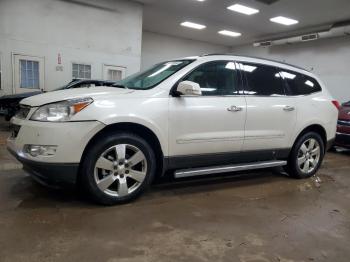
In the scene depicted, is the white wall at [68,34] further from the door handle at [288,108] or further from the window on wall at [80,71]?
the door handle at [288,108]

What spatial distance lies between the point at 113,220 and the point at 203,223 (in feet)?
2.52

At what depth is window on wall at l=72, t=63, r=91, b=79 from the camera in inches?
408

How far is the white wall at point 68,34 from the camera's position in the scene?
30.1 ft

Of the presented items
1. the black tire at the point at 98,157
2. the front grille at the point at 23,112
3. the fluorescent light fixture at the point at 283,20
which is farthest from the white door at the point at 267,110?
the fluorescent light fixture at the point at 283,20

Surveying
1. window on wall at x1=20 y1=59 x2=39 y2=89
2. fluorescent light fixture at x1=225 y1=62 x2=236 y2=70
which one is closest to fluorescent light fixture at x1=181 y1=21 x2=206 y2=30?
window on wall at x1=20 y1=59 x2=39 y2=89

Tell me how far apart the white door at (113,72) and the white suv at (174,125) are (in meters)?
7.71

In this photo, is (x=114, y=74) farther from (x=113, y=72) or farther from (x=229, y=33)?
(x=229, y=33)

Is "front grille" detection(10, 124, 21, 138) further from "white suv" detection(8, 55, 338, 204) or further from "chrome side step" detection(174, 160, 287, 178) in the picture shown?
"chrome side step" detection(174, 160, 287, 178)

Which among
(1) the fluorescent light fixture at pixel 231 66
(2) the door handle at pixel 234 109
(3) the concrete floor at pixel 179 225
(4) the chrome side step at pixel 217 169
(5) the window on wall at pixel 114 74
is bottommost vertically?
(3) the concrete floor at pixel 179 225

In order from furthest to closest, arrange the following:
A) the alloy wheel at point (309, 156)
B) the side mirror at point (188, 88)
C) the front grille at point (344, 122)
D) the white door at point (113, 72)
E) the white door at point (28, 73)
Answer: the white door at point (113, 72) < the white door at point (28, 73) < the front grille at point (344, 122) < the alloy wheel at point (309, 156) < the side mirror at point (188, 88)

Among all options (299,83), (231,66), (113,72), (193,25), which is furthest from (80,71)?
(299,83)

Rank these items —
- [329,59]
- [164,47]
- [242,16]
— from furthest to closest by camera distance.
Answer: [164,47] → [329,59] → [242,16]

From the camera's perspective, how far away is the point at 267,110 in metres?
3.62

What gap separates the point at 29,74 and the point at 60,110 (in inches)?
319
